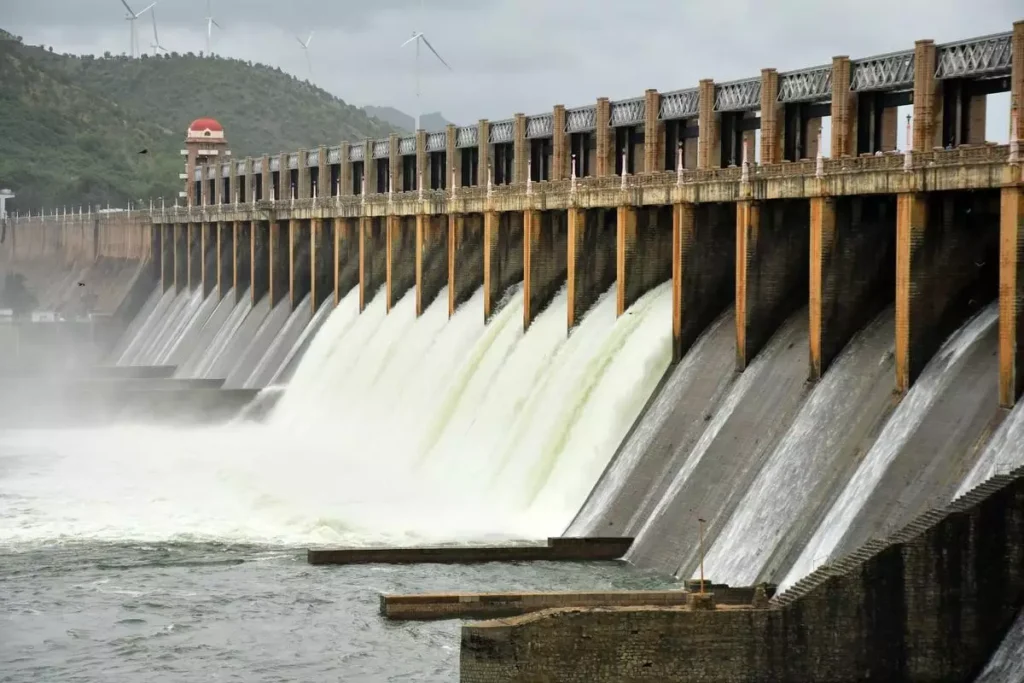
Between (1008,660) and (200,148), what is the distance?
10651 cm

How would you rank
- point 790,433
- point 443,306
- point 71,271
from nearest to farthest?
point 790,433 < point 443,306 < point 71,271

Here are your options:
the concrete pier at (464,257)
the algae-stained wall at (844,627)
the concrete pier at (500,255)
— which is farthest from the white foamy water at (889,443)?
the concrete pier at (464,257)

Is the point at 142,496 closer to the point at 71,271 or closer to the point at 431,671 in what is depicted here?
the point at 431,671

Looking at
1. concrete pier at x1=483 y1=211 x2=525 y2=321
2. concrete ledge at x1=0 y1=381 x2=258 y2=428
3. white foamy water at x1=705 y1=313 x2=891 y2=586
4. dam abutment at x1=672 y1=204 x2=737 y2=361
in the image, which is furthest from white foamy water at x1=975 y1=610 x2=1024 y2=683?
concrete ledge at x1=0 y1=381 x2=258 y2=428

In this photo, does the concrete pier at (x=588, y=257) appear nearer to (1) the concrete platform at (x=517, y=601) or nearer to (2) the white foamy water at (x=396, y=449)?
(2) the white foamy water at (x=396, y=449)

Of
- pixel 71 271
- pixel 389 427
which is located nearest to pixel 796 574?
pixel 389 427

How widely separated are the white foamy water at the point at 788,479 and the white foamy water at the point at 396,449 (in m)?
8.16

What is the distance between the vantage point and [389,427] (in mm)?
64188

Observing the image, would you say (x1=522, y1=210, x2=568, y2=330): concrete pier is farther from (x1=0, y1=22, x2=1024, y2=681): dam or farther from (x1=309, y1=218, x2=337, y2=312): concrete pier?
(x1=309, y1=218, x2=337, y2=312): concrete pier

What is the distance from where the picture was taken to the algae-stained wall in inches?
1099

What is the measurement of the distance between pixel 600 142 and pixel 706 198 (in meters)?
14.8

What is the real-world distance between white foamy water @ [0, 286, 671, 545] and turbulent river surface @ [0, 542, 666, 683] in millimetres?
4003

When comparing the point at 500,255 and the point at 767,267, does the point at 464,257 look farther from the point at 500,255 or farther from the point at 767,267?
the point at 767,267

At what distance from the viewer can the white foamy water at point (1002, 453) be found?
31.1m
